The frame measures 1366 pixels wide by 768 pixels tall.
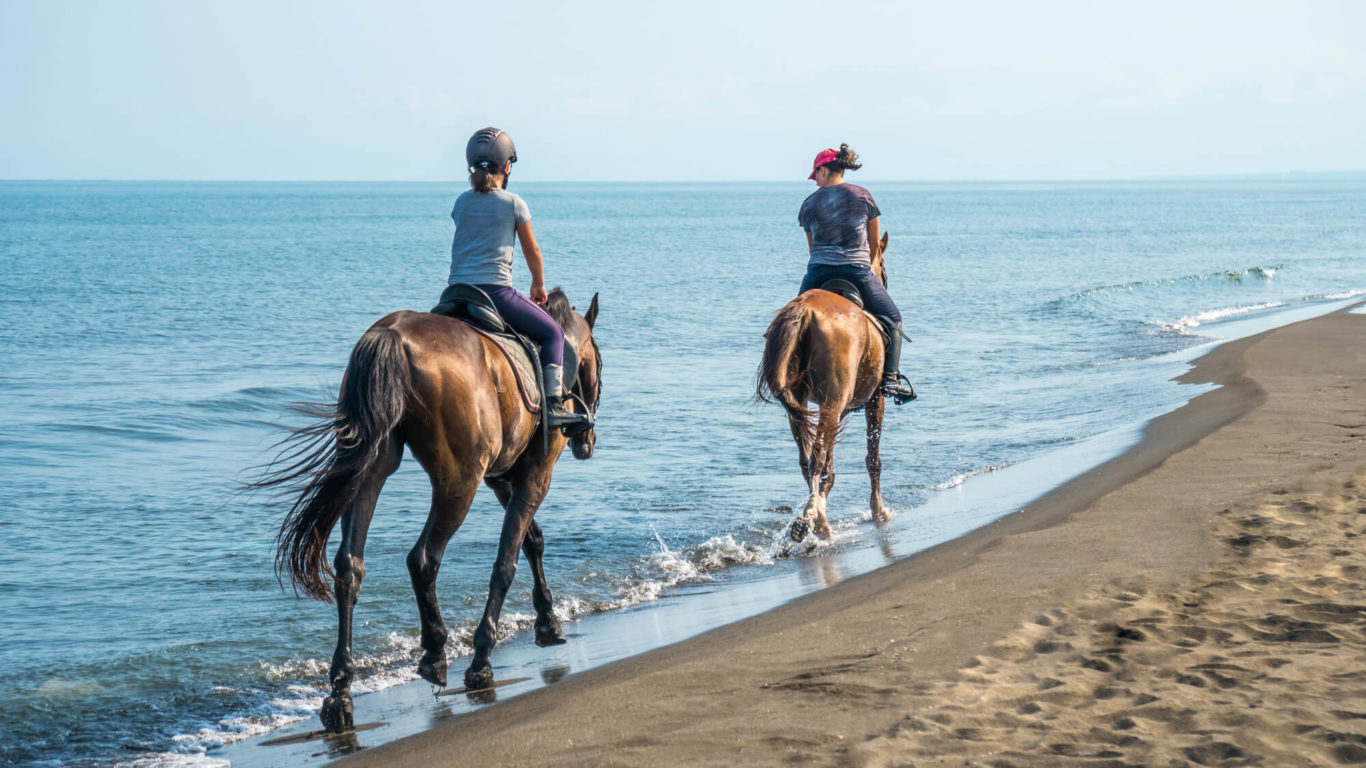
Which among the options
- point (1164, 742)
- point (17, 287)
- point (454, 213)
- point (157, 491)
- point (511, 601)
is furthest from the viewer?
point (17, 287)

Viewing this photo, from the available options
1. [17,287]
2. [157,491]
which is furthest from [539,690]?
[17,287]

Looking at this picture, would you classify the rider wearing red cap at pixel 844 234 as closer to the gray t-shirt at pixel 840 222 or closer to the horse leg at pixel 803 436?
the gray t-shirt at pixel 840 222

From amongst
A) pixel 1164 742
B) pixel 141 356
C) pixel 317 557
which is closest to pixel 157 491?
pixel 317 557

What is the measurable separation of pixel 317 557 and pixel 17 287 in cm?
4375

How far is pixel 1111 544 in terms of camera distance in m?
6.88

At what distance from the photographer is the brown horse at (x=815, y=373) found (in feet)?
30.0

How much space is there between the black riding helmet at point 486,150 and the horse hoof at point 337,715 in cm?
303

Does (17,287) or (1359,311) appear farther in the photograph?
(17,287)

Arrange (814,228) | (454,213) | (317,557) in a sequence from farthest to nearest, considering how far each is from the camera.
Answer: (814,228)
(454,213)
(317,557)

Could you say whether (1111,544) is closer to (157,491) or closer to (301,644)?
(301,644)

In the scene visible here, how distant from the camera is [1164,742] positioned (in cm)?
394

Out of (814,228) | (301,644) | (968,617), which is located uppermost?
(814,228)

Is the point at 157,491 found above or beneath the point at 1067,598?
beneath

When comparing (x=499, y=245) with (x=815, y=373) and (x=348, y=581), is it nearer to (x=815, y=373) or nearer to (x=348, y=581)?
(x=348, y=581)
